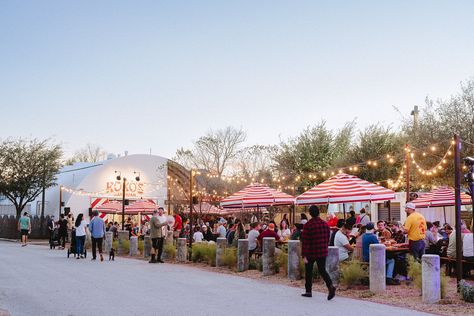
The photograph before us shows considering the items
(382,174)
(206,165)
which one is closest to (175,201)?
(206,165)

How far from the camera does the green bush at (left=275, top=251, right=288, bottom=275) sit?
1466 centimetres

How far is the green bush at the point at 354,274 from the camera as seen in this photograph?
1216cm

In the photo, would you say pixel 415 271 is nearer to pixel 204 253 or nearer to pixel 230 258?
pixel 230 258

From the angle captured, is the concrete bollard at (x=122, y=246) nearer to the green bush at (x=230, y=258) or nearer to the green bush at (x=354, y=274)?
the green bush at (x=230, y=258)

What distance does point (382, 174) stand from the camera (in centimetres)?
3747

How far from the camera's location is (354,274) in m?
12.2

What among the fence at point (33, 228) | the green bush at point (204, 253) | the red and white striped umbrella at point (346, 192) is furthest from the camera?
the fence at point (33, 228)

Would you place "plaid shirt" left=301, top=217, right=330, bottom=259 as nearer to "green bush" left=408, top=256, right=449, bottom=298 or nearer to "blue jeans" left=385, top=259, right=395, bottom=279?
"green bush" left=408, top=256, right=449, bottom=298

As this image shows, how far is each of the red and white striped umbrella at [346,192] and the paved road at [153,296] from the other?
12.5 feet

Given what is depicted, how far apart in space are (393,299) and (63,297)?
601 cm

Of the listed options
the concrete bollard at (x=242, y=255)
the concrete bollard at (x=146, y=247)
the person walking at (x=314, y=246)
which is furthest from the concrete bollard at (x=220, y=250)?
the person walking at (x=314, y=246)

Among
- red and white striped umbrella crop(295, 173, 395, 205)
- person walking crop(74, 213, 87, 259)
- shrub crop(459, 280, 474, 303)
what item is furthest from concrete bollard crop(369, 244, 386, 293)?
person walking crop(74, 213, 87, 259)

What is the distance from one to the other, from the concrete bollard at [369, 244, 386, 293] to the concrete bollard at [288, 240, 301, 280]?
242 centimetres

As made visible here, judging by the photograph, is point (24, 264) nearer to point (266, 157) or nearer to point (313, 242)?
point (313, 242)
